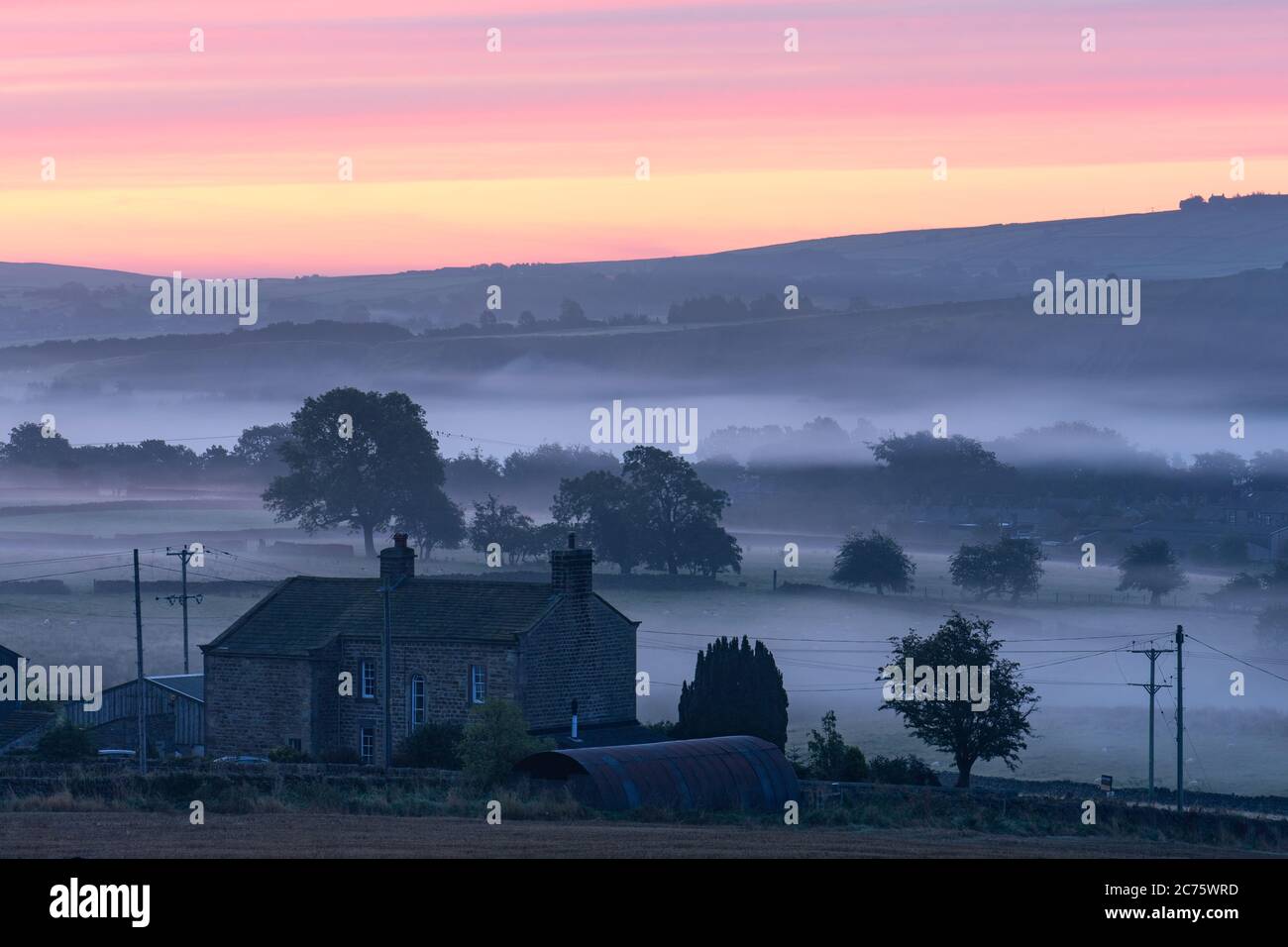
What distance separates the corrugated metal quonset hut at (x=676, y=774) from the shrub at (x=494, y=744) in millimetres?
1063

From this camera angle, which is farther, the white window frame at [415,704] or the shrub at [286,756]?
the white window frame at [415,704]

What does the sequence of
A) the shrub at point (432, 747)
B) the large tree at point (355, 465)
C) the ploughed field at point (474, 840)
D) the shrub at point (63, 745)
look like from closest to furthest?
the ploughed field at point (474, 840), the shrub at point (432, 747), the shrub at point (63, 745), the large tree at point (355, 465)

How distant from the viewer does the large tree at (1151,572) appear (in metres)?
169

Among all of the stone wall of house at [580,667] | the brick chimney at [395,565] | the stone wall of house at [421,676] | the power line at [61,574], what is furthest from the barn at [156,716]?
the power line at [61,574]

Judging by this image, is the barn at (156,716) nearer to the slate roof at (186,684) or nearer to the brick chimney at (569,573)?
the slate roof at (186,684)

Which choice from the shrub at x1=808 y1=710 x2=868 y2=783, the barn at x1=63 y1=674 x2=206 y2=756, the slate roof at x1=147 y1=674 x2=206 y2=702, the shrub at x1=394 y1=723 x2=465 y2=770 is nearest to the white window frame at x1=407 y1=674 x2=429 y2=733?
the shrub at x1=394 y1=723 x2=465 y2=770

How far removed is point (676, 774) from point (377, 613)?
65.5 feet

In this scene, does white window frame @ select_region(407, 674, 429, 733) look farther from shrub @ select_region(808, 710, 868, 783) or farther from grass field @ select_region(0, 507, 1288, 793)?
grass field @ select_region(0, 507, 1288, 793)

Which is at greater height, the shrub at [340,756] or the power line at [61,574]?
the power line at [61,574]

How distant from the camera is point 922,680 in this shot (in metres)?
74.4

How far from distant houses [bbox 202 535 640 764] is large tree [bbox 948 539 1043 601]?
93488mm

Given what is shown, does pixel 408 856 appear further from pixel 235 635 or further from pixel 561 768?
pixel 235 635
